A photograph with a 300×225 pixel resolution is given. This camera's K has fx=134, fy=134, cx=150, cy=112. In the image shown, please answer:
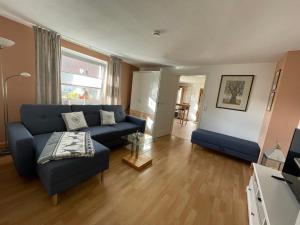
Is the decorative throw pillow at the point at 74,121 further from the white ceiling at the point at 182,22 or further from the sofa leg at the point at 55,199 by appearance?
the white ceiling at the point at 182,22

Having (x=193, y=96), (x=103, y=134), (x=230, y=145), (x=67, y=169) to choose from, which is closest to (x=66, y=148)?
(x=67, y=169)

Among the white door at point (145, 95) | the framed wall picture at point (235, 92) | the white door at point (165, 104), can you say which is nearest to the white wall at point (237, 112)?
the framed wall picture at point (235, 92)

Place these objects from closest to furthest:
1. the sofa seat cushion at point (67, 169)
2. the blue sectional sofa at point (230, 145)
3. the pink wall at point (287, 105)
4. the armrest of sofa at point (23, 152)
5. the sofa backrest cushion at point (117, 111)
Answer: the sofa seat cushion at point (67, 169)
the armrest of sofa at point (23, 152)
the pink wall at point (287, 105)
the blue sectional sofa at point (230, 145)
the sofa backrest cushion at point (117, 111)

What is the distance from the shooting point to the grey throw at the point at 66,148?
1.41 meters

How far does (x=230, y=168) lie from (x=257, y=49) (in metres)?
2.21

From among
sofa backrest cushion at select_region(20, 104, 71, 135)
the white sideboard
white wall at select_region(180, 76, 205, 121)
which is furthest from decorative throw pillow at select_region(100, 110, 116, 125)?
white wall at select_region(180, 76, 205, 121)

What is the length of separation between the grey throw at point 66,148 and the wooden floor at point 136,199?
0.50m

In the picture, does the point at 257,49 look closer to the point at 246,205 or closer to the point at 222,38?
the point at 222,38

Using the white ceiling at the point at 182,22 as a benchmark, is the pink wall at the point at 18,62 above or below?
below

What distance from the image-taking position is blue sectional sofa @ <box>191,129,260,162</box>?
8.95ft

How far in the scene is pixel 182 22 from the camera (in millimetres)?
1641

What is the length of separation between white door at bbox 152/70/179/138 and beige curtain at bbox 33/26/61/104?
2359 mm

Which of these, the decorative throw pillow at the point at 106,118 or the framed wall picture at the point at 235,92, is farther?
the framed wall picture at the point at 235,92

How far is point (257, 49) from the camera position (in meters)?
2.26
